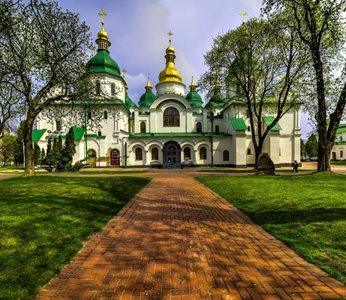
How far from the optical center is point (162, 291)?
286cm

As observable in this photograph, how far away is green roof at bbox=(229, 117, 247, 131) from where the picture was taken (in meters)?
31.3

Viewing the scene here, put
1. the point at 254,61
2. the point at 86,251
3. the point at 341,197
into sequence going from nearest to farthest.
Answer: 1. the point at 86,251
2. the point at 341,197
3. the point at 254,61

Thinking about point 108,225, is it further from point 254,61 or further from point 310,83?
point 254,61

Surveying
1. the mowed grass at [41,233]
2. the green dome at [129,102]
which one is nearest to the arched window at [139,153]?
the green dome at [129,102]

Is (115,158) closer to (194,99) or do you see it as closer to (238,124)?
(238,124)

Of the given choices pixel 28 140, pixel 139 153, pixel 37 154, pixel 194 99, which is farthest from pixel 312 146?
pixel 28 140

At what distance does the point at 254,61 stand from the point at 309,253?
19663mm

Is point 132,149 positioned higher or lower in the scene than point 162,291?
higher

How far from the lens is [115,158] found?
33.1 m

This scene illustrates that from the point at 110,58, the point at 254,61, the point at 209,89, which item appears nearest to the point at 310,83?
the point at 254,61

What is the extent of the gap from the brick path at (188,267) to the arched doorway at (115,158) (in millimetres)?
28060

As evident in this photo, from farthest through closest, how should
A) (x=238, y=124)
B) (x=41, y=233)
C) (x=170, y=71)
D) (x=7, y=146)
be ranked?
(x=7, y=146) < (x=170, y=71) < (x=238, y=124) < (x=41, y=233)

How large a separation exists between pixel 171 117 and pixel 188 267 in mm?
33542

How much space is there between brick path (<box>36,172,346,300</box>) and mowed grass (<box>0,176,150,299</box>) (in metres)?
0.24
